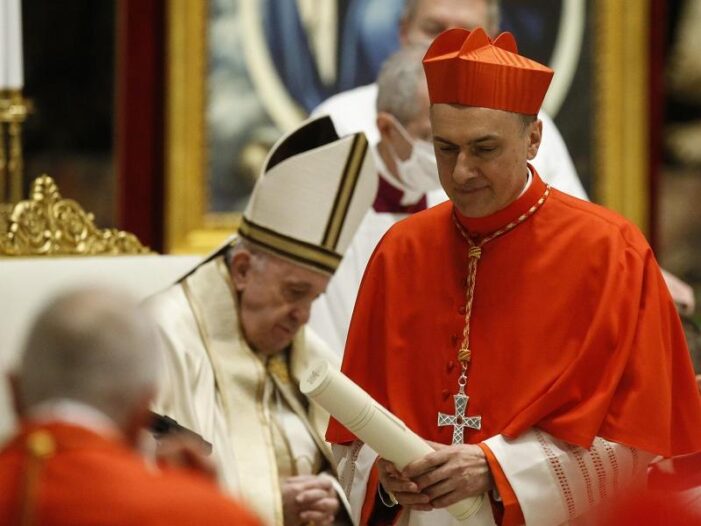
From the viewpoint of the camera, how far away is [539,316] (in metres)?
3.26

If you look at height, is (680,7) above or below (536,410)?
above

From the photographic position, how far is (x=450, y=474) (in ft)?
9.95

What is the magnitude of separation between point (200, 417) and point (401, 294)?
113cm

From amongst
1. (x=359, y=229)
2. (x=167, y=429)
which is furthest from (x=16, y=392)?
(x=359, y=229)

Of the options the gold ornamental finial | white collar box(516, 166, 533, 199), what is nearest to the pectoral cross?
white collar box(516, 166, 533, 199)

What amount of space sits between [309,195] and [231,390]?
25.0 inches

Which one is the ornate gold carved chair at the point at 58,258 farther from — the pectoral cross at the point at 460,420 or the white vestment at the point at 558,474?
the white vestment at the point at 558,474

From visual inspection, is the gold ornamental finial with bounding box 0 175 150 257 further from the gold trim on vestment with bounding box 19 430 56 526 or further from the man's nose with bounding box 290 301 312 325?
the gold trim on vestment with bounding box 19 430 56 526

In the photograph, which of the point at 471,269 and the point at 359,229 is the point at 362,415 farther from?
the point at 359,229

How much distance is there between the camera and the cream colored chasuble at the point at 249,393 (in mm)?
4410

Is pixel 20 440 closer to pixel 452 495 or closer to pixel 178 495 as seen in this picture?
pixel 178 495

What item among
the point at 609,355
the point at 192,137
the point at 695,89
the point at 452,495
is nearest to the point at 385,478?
the point at 452,495

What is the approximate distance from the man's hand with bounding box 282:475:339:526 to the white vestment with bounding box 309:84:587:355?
82 centimetres

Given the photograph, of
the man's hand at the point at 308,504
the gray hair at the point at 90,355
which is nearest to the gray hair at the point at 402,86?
the man's hand at the point at 308,504
